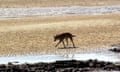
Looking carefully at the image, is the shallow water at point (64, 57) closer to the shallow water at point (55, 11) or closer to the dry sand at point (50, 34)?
the dry sand at point (50, 34)

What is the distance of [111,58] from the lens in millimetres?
14250

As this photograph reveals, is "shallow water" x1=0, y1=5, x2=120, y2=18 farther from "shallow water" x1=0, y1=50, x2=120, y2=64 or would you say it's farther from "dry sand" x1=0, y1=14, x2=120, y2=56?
"shallow water" x1=0, y1=50, x2=120, y2=64

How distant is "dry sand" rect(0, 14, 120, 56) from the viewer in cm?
1673

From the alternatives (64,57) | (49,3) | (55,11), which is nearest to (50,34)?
(64,57)

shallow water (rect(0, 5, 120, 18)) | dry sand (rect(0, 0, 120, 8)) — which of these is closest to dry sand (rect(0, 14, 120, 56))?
shallow water (rect(0, 5, 120, 18))

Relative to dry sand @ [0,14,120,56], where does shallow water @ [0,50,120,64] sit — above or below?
below

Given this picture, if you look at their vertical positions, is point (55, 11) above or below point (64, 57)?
above

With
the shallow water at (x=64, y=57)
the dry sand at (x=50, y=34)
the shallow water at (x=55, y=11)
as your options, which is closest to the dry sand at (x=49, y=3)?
the shallow water at (x=55, y=11)

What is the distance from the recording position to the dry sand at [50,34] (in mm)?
16734

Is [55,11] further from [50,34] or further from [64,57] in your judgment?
[64,57]

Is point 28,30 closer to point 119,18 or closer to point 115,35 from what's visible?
point 115,35

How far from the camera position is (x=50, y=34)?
2084 cm

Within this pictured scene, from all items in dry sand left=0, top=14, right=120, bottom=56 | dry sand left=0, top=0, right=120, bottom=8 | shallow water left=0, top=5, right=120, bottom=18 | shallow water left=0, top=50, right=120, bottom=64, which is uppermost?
dry sand left=0, top=0, right=120, bottom=8

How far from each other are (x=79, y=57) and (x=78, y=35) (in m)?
5.90
